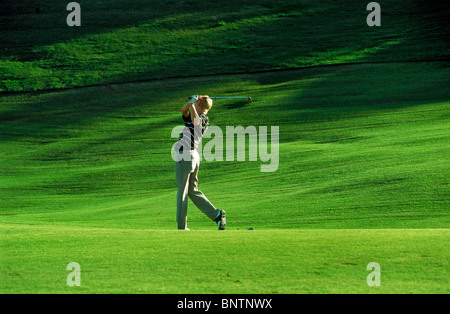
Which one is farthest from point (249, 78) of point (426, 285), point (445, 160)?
point (426, 285)

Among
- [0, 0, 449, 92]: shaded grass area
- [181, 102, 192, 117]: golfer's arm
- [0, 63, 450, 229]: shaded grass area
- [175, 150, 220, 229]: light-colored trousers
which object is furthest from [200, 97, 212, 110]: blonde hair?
[0, 0, 449, 92]: shaded grass area

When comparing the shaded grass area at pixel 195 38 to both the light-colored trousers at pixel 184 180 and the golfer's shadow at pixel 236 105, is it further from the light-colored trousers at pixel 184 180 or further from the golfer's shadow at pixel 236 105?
the light-colored trousers at pixel 184 180

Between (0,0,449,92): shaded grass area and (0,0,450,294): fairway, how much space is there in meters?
0.19

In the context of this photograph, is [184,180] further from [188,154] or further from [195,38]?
[195,38]

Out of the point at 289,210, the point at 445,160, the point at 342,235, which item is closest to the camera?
the point at 342,235

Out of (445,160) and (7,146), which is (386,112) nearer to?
(445,160)

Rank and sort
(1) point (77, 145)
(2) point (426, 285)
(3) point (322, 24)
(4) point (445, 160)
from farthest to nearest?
(3) point (322, 24), (1) point (77, 145), (4) point (445, 160), (2) point (426, 285)

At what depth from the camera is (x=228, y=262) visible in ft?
24.1

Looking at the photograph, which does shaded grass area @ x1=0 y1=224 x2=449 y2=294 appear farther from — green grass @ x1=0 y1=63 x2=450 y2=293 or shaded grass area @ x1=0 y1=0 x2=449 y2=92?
shaded grass area @ x1=0 y1=0 x2=449 y2=92

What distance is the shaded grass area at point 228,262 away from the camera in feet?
21.1

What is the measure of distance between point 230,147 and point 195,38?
69.3ft

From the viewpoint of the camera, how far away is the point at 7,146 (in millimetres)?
27969

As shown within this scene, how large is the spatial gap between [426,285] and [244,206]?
9.54 meters

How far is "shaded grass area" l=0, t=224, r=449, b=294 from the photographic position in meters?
6.42
